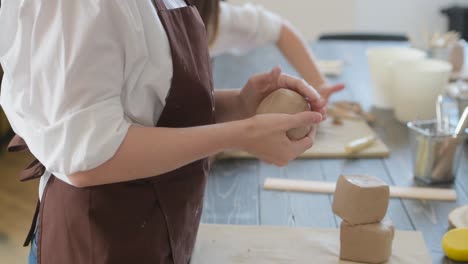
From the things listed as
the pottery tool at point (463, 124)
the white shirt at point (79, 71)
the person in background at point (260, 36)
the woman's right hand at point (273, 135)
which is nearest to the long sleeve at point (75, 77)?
the white shirt at point (79, 71)

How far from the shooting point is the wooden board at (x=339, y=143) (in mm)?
1299

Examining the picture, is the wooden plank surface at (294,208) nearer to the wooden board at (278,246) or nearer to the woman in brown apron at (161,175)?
the wooden board at (278,246)

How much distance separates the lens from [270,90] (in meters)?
0.92

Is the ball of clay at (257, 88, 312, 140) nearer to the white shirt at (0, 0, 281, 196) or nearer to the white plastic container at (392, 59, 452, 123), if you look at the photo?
the white shirt at (0, 0, 281, 196)

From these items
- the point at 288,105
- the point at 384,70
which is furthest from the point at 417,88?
the point at 288,105

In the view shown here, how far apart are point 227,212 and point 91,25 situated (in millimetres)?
494

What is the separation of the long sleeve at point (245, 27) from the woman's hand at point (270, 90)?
59cm

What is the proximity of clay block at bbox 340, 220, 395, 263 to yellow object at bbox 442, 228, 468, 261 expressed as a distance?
0.28 ft

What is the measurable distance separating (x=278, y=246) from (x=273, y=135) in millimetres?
265

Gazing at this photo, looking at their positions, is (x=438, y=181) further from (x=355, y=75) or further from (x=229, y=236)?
(x=355, y=75)

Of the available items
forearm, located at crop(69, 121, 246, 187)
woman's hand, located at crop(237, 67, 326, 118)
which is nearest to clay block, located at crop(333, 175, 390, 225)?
woman's hand, located at crop(237, 67, 326, 118)

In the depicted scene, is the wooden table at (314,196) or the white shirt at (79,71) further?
the wooden table at (314,196)

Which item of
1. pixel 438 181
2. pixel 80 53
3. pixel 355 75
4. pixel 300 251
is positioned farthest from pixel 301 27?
pixel 80 53

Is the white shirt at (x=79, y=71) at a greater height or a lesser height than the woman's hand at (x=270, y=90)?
→ greater
